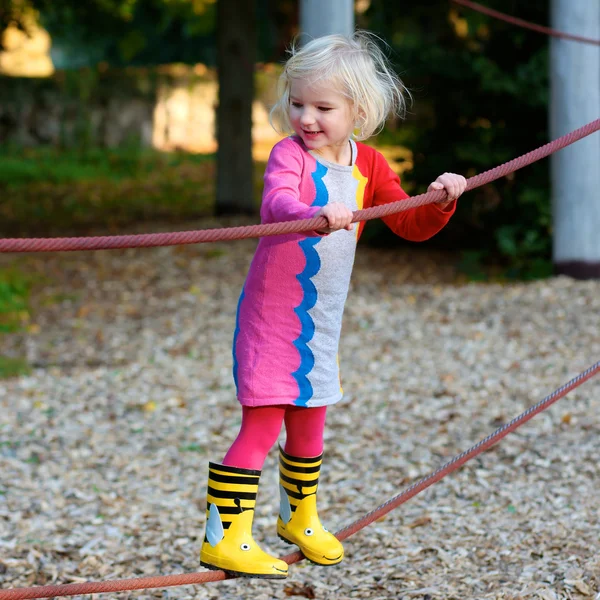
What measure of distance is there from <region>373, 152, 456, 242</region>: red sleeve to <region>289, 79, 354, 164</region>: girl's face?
175 mm

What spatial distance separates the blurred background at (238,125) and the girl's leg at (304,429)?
1619 millimetres

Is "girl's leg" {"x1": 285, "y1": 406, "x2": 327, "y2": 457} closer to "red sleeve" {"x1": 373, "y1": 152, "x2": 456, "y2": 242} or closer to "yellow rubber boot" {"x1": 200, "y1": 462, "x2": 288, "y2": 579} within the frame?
"yellow rubber boot" {"x1": 200, "y1": 462, "x2": 288, "y2": 579}

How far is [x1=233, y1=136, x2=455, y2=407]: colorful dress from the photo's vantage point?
2197 millimetres

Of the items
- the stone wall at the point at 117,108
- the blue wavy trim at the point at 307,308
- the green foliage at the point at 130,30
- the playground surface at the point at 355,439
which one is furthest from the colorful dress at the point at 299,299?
the stone wall at the point at 117,108

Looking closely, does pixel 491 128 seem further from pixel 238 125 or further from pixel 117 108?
pixel 117 108

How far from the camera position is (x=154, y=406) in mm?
5082

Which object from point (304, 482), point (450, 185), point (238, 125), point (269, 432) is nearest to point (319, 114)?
point (450, 185)

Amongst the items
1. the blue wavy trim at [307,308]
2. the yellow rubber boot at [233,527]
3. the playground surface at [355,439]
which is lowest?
the playground surface at [355,439]

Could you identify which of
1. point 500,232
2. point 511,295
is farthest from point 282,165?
point 500,232

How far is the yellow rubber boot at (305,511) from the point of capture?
7.85 feet

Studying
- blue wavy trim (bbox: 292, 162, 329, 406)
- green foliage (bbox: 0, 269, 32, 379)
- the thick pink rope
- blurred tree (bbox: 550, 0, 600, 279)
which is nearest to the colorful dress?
blue wavy trim (bbox: 292, 162, 329, 406)

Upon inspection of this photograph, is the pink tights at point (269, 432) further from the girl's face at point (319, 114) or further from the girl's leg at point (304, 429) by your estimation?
the girl's face at point (319, 114)

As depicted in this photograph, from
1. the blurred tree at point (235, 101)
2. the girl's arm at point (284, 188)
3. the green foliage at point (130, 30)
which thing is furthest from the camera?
the green foliage at point (130, 30)

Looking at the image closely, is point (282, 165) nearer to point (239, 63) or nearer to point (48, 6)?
point (239, 63)
